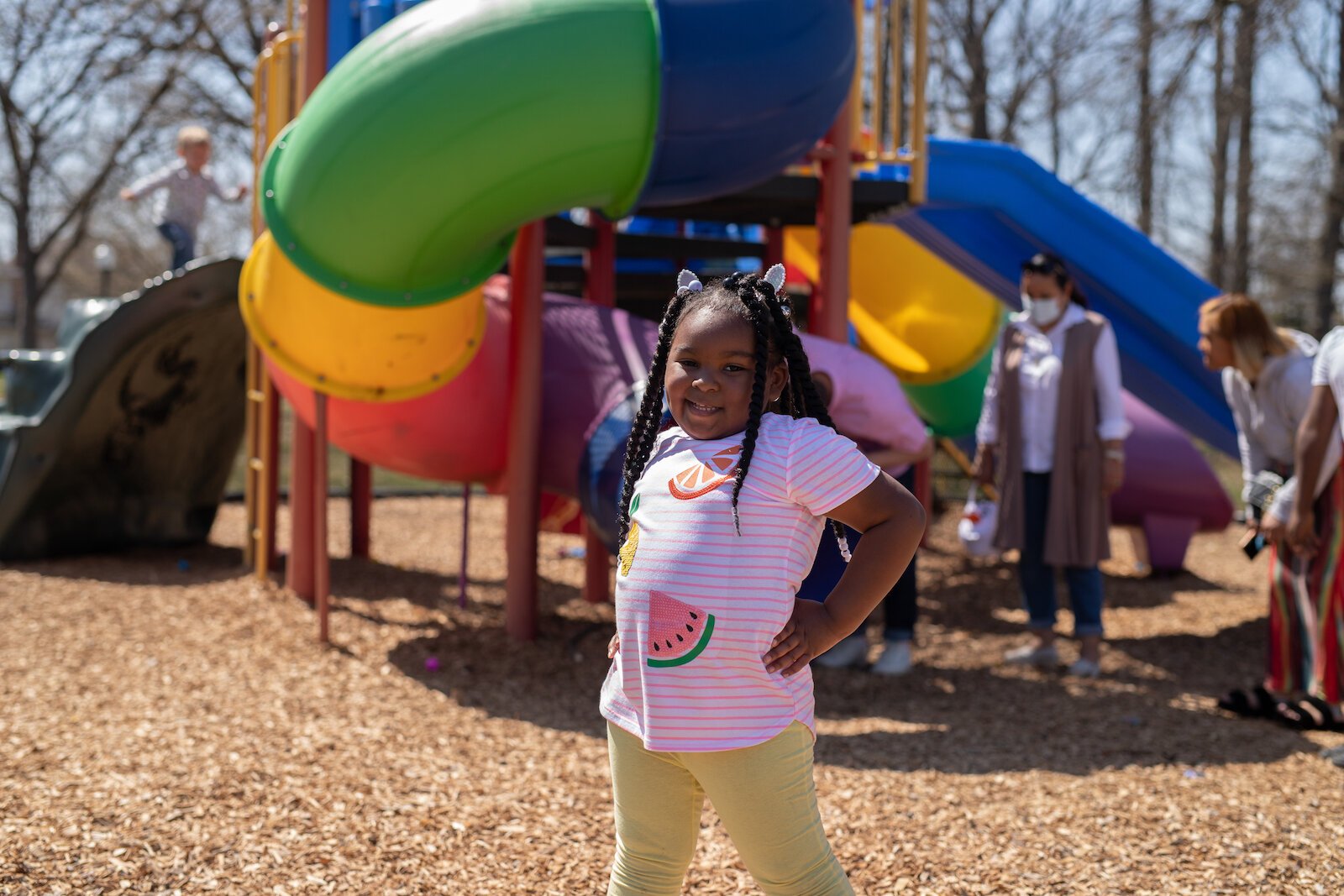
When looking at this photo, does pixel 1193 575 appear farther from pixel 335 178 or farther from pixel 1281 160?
pixel 1281 160

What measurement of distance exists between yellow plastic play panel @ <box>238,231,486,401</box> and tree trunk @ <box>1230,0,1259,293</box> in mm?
9673

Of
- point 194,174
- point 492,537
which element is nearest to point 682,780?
point 492,537

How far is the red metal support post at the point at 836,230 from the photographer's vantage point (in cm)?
560

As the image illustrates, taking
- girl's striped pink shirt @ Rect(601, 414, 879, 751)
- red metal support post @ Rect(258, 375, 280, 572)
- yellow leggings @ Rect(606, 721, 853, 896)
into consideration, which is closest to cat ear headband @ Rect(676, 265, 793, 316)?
girl's striped pink shirt @ Rect(601, 414, 879, 751)

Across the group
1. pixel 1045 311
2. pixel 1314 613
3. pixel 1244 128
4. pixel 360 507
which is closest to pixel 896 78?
pixel 1045 311

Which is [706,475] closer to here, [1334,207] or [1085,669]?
[1085,669]

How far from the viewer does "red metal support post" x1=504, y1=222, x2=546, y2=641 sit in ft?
17.3

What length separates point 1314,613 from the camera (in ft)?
15.5

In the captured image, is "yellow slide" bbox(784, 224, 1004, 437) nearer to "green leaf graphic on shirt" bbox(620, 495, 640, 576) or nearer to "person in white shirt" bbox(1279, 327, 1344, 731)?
"person in white shirt" bbox(1279, 327, 1344, 731)

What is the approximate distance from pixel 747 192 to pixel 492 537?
4.01 metres

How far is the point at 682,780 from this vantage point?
2113 millimetres

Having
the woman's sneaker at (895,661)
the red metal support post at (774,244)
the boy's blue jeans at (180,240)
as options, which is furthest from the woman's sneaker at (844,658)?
the boy's blue jeans at (180,240)

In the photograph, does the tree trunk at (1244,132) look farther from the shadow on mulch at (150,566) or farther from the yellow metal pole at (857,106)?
the shadow on mulch at (150,566)

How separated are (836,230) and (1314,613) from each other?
249 centimetres
